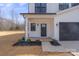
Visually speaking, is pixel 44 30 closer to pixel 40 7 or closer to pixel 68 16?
pixel 40 7

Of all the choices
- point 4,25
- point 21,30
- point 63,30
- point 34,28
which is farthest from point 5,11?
point 63,30

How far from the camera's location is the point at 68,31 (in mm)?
25172

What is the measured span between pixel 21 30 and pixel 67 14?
120ft

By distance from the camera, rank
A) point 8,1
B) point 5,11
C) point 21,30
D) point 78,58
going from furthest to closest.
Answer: point 21,30
point 5,11
point 78,58
point 8,1

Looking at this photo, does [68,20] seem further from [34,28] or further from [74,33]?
[34,28]

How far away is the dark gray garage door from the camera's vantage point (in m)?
24.8

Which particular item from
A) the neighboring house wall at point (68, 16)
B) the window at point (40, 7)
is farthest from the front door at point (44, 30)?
the neighboring house wall at point (68, 16)

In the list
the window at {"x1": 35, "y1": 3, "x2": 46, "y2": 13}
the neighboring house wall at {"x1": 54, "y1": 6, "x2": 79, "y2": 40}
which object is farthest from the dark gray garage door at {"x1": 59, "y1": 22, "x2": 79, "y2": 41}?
the window at {"x1": 35, "y1": 3, "x2": 46, "y2": 13}

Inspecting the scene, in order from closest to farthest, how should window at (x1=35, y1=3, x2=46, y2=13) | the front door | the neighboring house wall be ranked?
the neighboring house wall → window at (x1=35, y1=3, x2=46, y2=13) → the front door

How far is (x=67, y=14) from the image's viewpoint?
81.5 ft

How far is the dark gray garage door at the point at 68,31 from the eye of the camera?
24797 mm

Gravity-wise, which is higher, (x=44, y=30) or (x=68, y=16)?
(x=68, y=16)

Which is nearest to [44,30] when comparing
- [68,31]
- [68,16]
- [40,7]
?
[40,7]

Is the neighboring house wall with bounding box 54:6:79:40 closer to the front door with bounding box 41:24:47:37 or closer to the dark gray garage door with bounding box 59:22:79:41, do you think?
the dark gray garage door with bounding box 59:22:79:41
